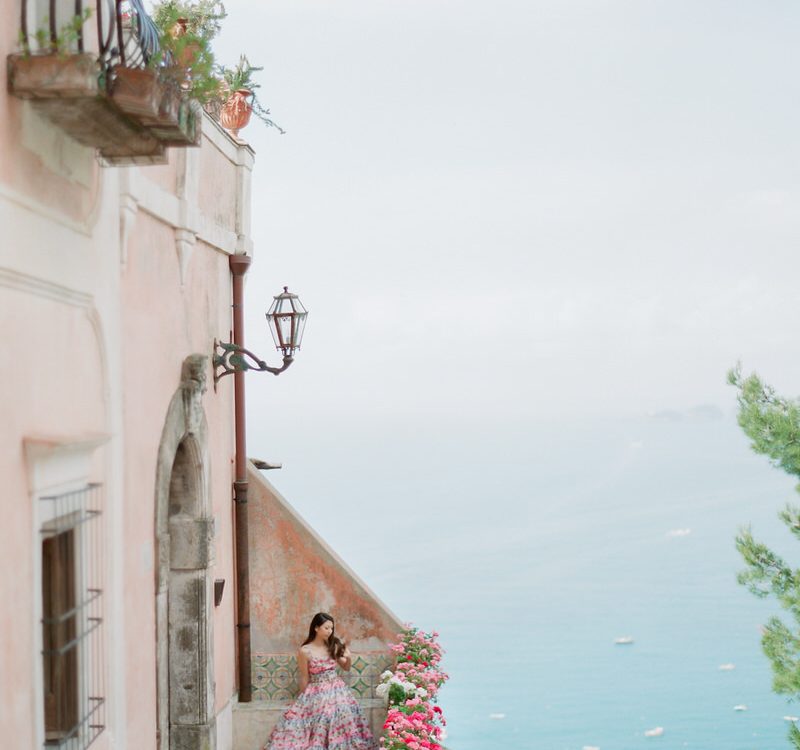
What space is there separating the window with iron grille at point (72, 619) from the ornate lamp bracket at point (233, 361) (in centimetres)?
293

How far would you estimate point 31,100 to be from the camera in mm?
4422

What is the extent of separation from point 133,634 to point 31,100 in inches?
121

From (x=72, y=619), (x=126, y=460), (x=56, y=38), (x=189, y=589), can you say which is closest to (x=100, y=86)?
Result: (x=56, y=38)

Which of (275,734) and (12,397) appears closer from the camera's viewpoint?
(12,397)

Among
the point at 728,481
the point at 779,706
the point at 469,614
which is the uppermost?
the point at 728,481

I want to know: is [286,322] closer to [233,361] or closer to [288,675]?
[233,361]

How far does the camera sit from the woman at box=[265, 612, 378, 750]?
8586 millimetres

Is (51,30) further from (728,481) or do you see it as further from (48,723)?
(728,481)

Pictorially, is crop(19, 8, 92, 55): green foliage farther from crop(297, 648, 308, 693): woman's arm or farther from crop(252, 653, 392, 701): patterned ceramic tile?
crop(252, 653, 392, 701): patterned ceramic tile

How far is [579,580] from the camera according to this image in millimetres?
85812

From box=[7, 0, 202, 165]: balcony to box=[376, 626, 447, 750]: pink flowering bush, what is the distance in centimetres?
413

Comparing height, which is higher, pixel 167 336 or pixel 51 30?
pixel 51 30

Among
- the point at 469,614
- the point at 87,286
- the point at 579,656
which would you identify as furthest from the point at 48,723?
the point at 469,614

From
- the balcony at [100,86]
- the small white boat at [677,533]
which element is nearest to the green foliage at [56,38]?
the balcony at [100,86]
